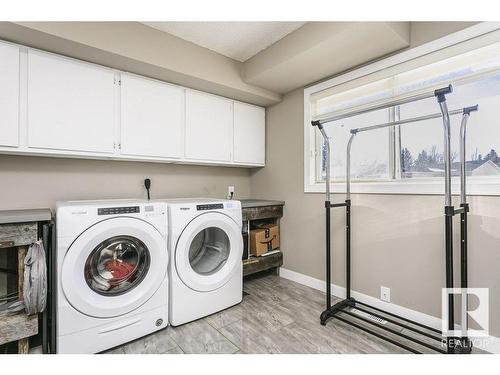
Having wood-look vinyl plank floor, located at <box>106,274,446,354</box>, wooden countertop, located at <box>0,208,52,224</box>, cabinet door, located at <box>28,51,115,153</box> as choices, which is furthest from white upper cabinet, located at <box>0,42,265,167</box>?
wood-look vinyl plank floor, located at <box>106,274,446,354</box>

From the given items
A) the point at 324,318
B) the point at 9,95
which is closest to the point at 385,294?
the point at 324,318

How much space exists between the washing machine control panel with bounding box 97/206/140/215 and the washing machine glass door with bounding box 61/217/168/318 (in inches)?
1.8

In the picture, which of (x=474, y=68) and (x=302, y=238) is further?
(x=302, y=238)

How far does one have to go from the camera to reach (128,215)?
66.6 inches

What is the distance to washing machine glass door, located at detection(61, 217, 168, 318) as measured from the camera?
1.53m

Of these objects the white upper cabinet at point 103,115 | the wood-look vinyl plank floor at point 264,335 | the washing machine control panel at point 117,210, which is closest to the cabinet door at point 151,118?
the white upper cabinet at point 103,115

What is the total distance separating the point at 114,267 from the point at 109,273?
47 mm

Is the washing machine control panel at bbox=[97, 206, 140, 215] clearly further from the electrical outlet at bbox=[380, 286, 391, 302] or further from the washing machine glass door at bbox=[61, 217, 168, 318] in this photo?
the electrical outlet at bbox=[380, 286, 391, 302]

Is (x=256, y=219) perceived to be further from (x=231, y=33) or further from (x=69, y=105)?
(x=69, y=105)

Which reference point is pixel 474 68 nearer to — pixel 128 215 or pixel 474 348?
pixel 474 348

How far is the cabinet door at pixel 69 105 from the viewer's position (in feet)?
5.76
